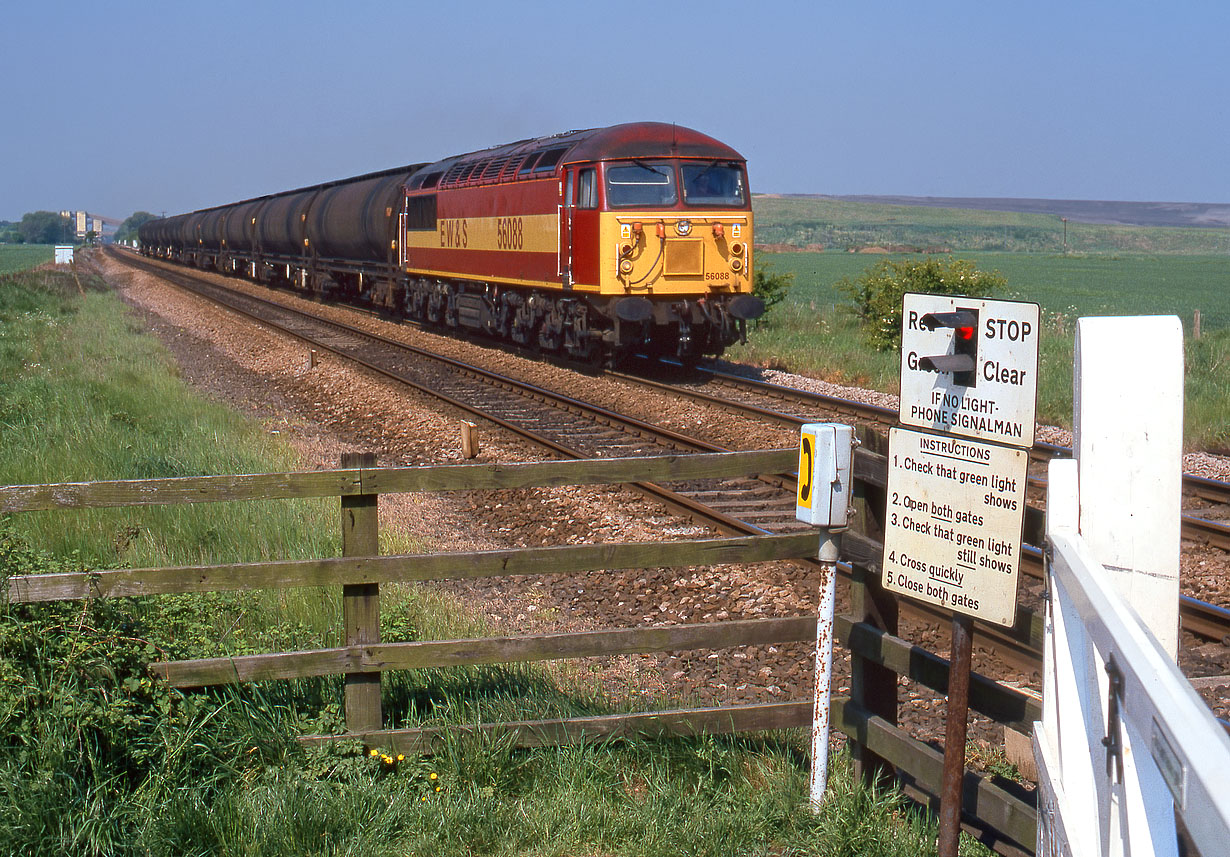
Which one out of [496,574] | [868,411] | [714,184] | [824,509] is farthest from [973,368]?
[714,184]

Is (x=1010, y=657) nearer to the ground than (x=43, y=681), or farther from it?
nearer to the ground

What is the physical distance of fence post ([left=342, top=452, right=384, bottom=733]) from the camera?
4480 mm

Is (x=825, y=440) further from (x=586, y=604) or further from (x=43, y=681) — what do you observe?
(x=586, y=604)

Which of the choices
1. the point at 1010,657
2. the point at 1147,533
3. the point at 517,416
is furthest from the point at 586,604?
the point at 517,416

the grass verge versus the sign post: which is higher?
the sign post

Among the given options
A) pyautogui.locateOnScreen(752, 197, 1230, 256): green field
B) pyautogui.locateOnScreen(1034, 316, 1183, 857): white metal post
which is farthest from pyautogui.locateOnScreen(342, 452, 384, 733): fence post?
pyautogui.locateOnScreen(752, 197, 1230, 256): green field

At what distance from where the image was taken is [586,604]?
765cm

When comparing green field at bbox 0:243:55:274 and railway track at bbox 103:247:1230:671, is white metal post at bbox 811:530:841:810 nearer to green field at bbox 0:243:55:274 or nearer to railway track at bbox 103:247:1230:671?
railway track at bbox 103:247:1230:671

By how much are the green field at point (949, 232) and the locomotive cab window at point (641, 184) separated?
114400 mm

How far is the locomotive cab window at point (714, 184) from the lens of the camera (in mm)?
17344

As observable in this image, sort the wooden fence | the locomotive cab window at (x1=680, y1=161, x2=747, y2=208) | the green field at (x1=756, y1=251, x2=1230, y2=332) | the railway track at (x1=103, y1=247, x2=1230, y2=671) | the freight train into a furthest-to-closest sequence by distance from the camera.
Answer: the green field at (x1=756, y1=251, x2=1230, y2=332) → the locomotive cab window at (x1=680, y1=161, x2=747, y2=208) → the freight train → the railway track at (x1=103, y1=247, x2=1230, y2=671) → the wooden fence

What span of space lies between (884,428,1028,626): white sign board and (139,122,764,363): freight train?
42.5ft

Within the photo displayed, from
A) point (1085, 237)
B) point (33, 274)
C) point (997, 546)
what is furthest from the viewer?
point (1085, 237)

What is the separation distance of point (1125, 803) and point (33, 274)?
200 ft
